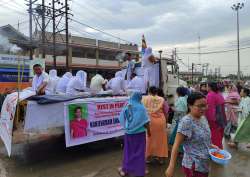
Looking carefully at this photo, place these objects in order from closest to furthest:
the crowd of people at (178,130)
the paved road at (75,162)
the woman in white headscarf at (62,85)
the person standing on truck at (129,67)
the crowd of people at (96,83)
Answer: the crowd of people at (178,130) → the paved road at (75,162) → the crowd of people at (96,83) → the woman in white headscarf at (62,85) → the person standing on truck at (129,67)

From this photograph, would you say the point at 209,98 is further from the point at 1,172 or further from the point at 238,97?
the point at 1,172

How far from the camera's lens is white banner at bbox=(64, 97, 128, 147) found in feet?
17.5

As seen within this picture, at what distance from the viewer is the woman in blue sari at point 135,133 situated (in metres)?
4.44

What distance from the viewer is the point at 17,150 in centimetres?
666

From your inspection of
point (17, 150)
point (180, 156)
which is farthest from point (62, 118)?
point (180, 156)

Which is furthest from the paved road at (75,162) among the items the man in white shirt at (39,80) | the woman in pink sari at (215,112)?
the man in white shirt at (39,80)

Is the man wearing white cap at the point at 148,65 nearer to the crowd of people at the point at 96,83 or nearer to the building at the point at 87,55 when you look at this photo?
the crowd of people at the point at 96,83

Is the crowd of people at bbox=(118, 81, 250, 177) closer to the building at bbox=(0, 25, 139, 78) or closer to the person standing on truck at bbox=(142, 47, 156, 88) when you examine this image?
the person standing on truck at bbox=(142, 47, 156, 88)

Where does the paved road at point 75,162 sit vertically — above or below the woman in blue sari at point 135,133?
below

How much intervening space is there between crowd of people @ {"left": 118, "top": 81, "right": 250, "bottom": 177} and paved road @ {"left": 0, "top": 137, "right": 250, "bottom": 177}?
0.44m

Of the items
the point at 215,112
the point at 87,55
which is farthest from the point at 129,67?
the point at 87,55

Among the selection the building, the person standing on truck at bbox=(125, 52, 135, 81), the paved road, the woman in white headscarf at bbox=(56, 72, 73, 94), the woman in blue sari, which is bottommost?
the paved road

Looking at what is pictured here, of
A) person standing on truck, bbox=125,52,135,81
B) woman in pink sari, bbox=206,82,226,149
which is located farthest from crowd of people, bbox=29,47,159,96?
woman in pink sari, bbox=206,82,226,149

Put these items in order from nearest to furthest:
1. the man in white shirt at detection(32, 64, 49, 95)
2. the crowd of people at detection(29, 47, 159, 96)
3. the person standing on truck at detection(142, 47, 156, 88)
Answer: the man in white shirt at detection(32, 64, 49, 95) → the crowd of people at detection(29, 47, 159, 96) → the person standing on truck at detection(142, 47, 156, 88)
